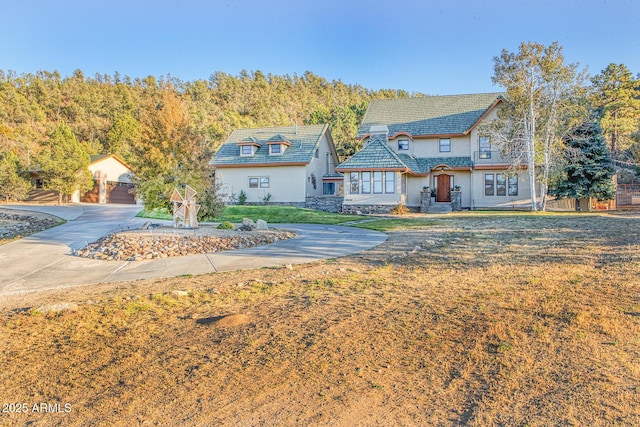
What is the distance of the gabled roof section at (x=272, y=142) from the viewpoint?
96.9 feet

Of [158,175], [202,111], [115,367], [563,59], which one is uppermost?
[202,111]

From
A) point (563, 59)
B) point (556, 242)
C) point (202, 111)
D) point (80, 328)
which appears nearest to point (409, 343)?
point (80, 328)

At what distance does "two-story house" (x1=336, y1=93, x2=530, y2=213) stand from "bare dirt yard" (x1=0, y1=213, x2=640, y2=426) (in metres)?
18.1

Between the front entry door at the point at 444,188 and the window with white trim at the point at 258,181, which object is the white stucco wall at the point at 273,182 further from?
the front entry door at the point at 444,188

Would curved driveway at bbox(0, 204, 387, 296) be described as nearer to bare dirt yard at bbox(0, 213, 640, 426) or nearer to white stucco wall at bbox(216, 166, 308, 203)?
bare dirt yard at bbox(0, 213, 640, 426)

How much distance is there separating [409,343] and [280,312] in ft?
6.04

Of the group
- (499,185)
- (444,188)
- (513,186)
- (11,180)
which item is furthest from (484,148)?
(11,180)

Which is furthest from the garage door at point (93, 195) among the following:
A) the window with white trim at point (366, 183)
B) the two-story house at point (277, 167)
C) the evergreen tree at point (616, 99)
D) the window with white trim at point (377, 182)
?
the evergreen tree at point (616, 99)

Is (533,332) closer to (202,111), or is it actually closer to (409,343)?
(409,343)

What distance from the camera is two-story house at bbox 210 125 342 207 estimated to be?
2925cm

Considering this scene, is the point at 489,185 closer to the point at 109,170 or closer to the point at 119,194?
the point at 119,194

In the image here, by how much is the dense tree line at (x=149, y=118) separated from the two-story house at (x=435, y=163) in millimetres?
9889

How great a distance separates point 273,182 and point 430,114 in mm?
12562

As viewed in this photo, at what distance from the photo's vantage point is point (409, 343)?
13.6ft
